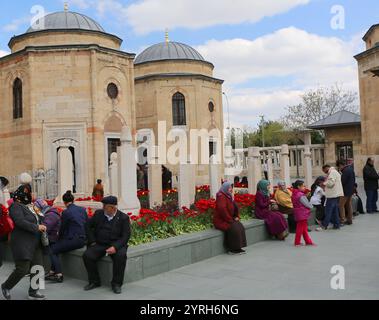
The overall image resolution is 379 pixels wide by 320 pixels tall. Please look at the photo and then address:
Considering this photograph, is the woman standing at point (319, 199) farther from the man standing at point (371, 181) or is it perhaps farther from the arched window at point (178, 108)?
the arched window at point (178, 108)

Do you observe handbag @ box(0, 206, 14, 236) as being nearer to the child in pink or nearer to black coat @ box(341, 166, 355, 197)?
the child in pink

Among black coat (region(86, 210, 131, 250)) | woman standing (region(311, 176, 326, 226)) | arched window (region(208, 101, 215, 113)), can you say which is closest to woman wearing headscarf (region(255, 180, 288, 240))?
woman standing (region(311, 176, 326, 226))

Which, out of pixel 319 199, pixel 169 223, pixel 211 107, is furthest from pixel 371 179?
pixel 211 107

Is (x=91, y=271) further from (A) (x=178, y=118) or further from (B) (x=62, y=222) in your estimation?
(A) (x=178, y=118)

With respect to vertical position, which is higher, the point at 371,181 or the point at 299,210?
the point at 371,181

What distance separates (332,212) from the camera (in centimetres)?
1127

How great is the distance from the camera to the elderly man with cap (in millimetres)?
6449

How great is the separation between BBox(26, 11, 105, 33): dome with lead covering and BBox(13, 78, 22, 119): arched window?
3314 mm

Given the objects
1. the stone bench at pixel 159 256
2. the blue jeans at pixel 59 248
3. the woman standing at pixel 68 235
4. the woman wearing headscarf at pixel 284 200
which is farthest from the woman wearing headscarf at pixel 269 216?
the blue jeans at pixel 59 248

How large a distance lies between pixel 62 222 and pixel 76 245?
1.52ft

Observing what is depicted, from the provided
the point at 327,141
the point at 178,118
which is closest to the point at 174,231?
the point at 178,118

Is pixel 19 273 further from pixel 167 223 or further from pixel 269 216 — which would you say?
pixel 269 216

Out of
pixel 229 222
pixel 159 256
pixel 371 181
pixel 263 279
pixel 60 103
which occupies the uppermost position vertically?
pixel 60 103

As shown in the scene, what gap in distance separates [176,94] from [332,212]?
21.1 metres
